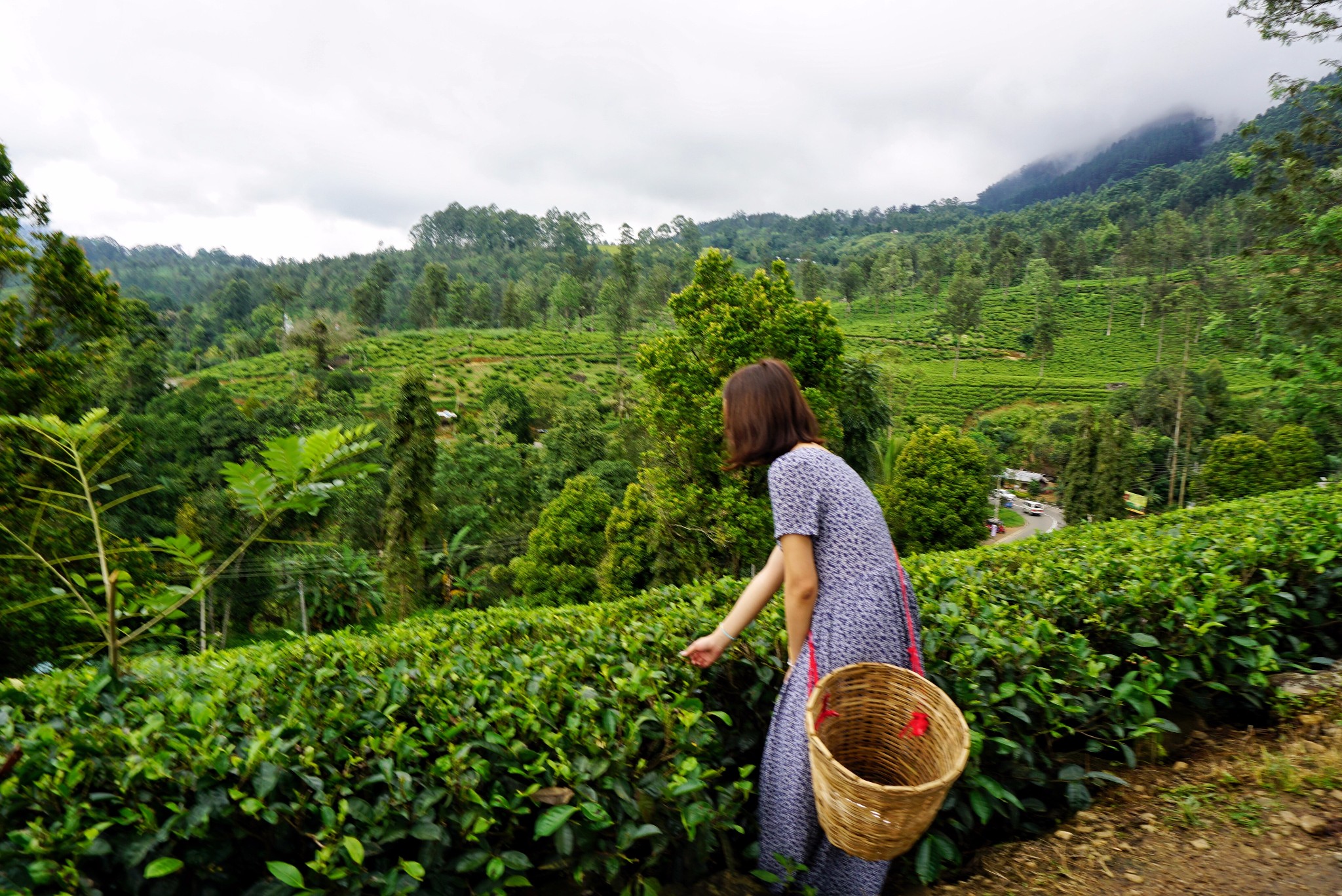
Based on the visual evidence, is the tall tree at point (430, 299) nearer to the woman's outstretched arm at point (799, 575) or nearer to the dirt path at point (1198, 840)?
the woman's outstretched arm at point (799, 575)

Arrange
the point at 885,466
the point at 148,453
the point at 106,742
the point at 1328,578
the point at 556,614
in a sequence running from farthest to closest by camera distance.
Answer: the point at 148,453 → the point at 885,466 → the point at 1328,578 → the point at 556,614 → the point at 106,742

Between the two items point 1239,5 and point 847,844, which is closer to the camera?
point 847,844

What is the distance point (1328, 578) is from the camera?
3.34m

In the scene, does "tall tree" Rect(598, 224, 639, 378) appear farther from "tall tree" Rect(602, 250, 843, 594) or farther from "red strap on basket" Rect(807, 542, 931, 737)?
"red strap on basket" Rect(807, 542, 931, 737)

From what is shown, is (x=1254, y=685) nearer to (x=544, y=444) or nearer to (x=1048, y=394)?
(x=544, y=444)

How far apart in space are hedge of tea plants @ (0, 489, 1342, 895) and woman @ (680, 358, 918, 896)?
0.47ft

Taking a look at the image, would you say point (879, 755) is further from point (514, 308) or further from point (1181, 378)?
point (514, 308)

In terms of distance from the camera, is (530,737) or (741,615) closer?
(530,737)

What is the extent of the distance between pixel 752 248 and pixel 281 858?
455 feet

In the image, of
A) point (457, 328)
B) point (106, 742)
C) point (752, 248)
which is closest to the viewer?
point (106, 742)

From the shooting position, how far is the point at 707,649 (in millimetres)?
1983

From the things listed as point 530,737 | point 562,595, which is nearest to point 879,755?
point 530,737

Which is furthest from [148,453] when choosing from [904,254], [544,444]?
[904,254]

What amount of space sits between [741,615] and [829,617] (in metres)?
0.25
